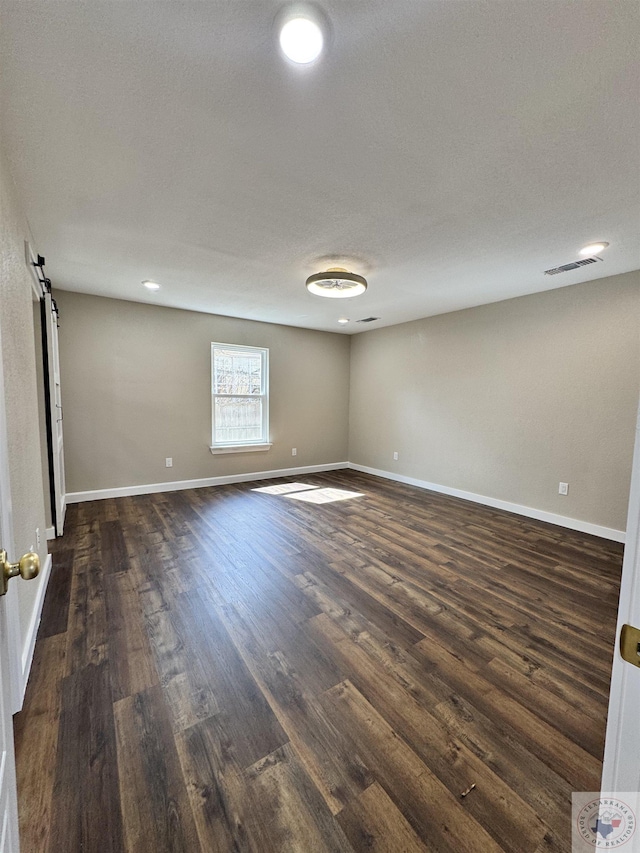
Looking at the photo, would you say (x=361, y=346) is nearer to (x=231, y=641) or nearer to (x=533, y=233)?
(x=533, y=233)

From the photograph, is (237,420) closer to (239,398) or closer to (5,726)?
(239,398)

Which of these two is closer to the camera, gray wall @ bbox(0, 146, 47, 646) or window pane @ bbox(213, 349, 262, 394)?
gray wall @ bbox(0, 146, 47, 646)

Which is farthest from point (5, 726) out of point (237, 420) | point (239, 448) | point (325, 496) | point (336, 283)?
point (237, 420)

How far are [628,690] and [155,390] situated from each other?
497cm

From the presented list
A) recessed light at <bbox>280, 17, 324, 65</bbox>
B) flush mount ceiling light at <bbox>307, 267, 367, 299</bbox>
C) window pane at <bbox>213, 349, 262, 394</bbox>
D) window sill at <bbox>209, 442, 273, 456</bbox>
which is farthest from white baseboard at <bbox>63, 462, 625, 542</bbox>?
recessed light at <bbox>280, 17, 324, 65</bbox>

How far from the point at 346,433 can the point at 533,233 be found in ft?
14.7

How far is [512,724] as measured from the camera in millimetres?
1414

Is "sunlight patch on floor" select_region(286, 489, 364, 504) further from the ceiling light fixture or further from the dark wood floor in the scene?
the ceiling light fixture

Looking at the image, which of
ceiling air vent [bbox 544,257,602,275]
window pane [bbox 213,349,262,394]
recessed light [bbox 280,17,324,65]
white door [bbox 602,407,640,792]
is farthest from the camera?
window pane [bbox 213,349,262,394]

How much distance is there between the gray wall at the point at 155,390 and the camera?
162 inches

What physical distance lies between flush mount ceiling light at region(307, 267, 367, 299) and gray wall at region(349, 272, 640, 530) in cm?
206

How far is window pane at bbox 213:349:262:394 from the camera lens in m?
5.10

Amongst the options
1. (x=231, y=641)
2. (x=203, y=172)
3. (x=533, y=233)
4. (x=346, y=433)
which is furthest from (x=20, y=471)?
(x=346, y=433)

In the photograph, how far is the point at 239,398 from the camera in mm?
5320
